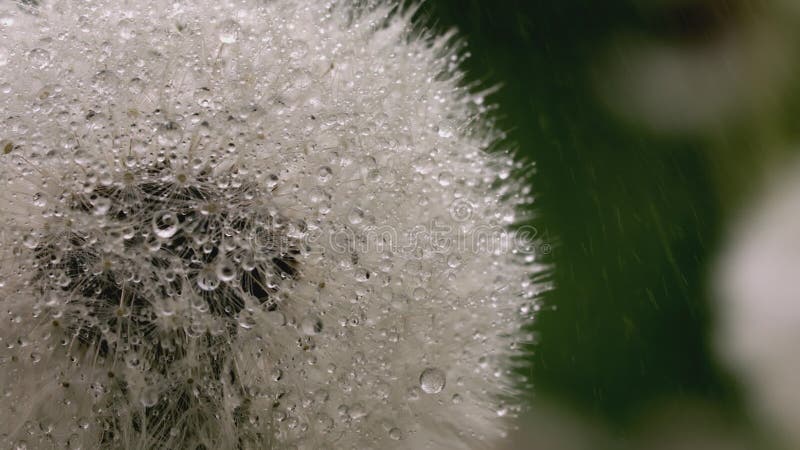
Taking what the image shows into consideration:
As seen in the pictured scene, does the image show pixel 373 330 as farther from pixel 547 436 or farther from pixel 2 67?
pixel 547 436

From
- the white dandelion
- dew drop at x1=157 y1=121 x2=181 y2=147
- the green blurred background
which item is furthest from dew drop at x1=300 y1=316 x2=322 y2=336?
the green blurred background

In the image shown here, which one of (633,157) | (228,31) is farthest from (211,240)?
(633,157)

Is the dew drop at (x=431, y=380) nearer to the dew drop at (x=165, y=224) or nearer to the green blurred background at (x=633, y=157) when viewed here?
the dew drop at (x=165, y=224)

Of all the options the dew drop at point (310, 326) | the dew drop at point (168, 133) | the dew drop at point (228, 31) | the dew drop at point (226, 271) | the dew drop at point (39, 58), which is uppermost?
the dew drop at point (228, 31)

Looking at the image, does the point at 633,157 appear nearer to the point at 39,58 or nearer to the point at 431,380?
the point at 431,380

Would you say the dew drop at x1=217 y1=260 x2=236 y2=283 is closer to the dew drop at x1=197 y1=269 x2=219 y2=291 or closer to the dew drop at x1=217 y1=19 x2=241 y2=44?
the dew drop at x1=197 y1=269 x2=219 y2=291

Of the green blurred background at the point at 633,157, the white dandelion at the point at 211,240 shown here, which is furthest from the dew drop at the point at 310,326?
the green blurred background at the point at 633,157

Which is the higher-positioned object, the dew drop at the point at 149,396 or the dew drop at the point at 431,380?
the dew drop at the point at 431,380
